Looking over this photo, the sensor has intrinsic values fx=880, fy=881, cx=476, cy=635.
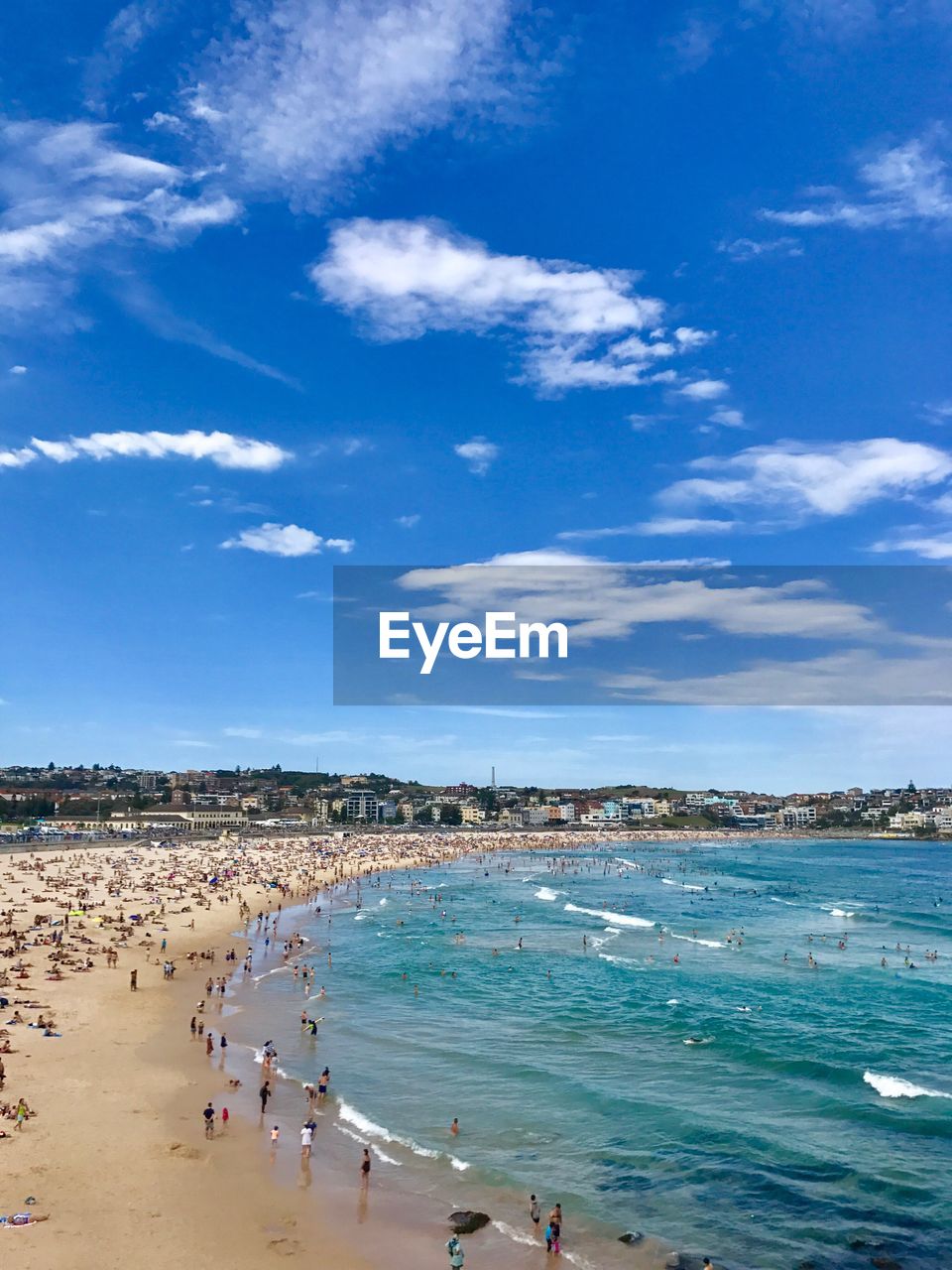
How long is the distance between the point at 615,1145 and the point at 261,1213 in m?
8.36

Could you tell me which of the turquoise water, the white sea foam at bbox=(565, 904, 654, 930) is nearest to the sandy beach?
the turquoise water

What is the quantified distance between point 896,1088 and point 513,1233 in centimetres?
1494

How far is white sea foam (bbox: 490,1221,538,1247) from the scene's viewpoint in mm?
15659

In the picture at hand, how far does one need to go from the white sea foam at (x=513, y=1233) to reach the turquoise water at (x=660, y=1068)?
999 millimetres

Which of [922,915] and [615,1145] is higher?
[615,1145]

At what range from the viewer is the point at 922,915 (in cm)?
6850

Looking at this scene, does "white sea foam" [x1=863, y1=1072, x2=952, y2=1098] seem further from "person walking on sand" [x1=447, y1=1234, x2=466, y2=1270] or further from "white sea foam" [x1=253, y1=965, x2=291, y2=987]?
"white sea foam" [x1=253, y1=965, x2=291, y2=987]

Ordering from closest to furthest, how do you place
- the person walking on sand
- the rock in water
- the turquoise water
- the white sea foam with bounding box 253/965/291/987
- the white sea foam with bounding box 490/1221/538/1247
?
the person walking on sand
the white sea foam with bounding box 490/1221/538/1247
the rock in water
the turquoise water
the white sea foam with bounding box 253/965/291/987

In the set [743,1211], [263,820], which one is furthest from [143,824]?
[743,1211]

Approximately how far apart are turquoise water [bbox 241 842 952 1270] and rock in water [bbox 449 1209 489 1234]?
→ 1465mm

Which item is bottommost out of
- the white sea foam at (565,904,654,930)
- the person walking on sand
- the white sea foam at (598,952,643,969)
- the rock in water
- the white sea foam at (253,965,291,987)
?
the white sea foam at (565,904,654,930)

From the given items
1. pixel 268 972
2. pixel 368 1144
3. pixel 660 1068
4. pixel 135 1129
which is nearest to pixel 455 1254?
pixel 368 1144

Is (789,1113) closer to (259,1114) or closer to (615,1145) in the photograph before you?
(615,1145)

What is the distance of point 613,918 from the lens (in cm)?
6156
